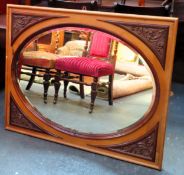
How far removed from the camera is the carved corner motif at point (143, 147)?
6.03 ft

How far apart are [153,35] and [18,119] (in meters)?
1.07

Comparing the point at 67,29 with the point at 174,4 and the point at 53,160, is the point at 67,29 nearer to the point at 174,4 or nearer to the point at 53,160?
the point at 53,160

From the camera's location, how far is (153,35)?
172 centimetres

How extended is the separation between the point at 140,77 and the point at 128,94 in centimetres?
25

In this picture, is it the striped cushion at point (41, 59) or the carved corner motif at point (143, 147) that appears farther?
the striped cushion at point (41, 59)

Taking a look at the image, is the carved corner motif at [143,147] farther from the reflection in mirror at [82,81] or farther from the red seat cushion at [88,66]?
the red seat cushion at [88,66]

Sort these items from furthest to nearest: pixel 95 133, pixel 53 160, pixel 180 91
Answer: pixel 180 91 → pixel 95 133 → pixel 53 160

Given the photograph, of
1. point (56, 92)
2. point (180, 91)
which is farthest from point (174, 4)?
point (56, 92)

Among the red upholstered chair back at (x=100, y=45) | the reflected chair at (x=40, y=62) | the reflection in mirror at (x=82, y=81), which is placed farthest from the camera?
the reflected chair at (x=40, y=62)

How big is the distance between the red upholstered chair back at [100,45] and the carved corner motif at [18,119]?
2.00 ft

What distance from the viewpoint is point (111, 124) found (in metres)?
2.12

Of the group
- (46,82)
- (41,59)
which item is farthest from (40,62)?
(46,82)

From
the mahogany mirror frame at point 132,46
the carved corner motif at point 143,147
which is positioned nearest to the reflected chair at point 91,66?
the mahogany mirror frame at point 132,46

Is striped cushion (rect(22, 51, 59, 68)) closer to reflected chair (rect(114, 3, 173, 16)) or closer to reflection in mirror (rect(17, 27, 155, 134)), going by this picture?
reflection in mirror (rect(17, 27, 155, 134))
